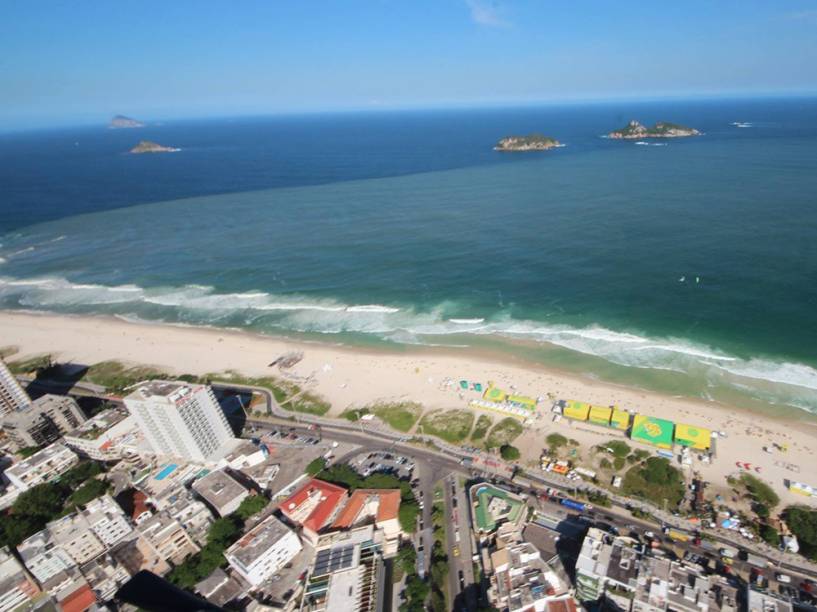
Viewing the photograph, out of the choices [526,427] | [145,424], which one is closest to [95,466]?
[145,424]

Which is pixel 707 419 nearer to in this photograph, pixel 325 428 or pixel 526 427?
pixel 526 427

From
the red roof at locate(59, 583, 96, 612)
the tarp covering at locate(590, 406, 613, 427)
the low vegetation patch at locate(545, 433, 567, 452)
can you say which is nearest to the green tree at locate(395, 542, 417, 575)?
the low vegetation patch at locate(545, 433, 567, 452)

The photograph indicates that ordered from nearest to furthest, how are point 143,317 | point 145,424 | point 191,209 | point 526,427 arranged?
point 145,424 → point 526,427 → point 143,317 → point 191,209

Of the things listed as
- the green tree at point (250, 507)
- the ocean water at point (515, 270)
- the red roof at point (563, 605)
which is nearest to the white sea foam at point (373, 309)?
the ocean water at point (515, 270)

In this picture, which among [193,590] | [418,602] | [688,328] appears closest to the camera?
[418,602]

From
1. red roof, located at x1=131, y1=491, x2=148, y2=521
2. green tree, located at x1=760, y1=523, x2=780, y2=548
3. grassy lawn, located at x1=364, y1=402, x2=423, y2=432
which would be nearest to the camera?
green tree, located at x1=760, y1=523, x2=780, y2=548

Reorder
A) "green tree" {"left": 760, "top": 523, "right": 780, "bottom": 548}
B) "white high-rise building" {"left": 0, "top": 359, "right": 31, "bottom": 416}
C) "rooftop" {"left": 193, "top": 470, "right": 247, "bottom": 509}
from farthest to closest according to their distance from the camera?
"white high-rise building" {"left": 0, "top": 359, "right": 31, "bottom": 416} < "rooftop" {"left": 193, "top": 470, "right": 247, "bottom": 509} < "green tree" {"left": 760, "top": 523, "right": 780, "bottom": 548}

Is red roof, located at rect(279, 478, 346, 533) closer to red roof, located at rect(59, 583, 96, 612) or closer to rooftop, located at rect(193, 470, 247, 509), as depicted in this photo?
rooftop, located at rect(193, 470, 247, 509)
